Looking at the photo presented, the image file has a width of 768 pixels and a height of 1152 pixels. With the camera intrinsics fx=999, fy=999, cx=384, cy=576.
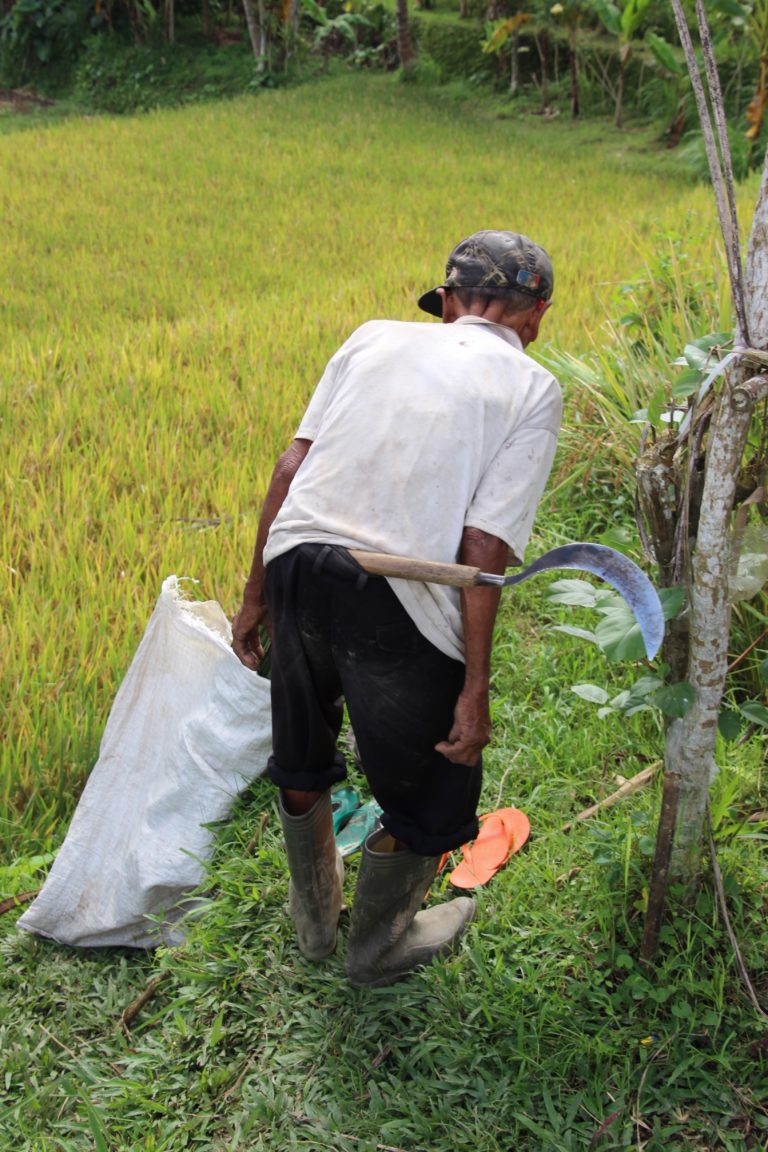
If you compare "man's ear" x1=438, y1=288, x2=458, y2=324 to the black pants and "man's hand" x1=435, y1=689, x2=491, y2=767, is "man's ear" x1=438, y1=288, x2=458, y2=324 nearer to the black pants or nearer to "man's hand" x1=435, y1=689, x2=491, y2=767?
the black pants

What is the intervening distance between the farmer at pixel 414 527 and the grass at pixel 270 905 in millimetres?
303

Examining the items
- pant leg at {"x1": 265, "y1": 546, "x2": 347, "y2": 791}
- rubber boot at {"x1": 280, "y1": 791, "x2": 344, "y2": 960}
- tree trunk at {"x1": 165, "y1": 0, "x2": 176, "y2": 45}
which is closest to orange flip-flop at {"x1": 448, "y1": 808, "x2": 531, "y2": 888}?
rubber boot at {"x1": 280, "y1": 791, "x2": 344, "y2": 960}

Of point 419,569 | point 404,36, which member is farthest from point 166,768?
point 404,36

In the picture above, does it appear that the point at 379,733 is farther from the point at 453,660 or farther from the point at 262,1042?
the point at 262,1042

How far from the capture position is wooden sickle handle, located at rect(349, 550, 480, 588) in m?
Answer: 1.39

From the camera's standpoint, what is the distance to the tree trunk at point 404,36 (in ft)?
40.1

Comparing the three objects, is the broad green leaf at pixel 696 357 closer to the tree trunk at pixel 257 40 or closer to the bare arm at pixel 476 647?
the bare arm at pixel 476 647

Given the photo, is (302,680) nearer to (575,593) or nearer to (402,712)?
(402,712)

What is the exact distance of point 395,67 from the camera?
1464cm

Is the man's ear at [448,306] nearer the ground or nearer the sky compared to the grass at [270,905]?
nearer the sky

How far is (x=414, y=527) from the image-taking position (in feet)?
4.76

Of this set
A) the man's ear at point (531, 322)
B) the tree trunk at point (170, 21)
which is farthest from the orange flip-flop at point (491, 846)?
the tree trunk at point (170, 21)

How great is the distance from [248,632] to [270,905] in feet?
1.82

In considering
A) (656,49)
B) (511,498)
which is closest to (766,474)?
(511,498)
